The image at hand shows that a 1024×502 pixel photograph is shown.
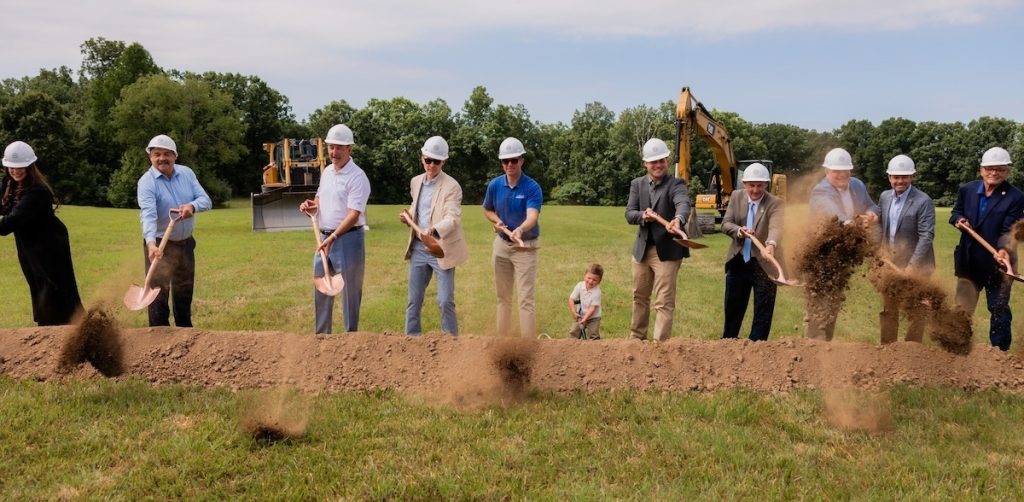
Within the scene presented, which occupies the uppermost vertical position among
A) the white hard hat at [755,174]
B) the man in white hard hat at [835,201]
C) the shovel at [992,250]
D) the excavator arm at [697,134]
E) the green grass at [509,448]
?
the excavator arm at [697,134]

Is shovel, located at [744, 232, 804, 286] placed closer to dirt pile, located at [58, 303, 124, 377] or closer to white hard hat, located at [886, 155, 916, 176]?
white hard hat, located at [886, 155, 916, 176]

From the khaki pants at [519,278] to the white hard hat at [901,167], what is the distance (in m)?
3.02

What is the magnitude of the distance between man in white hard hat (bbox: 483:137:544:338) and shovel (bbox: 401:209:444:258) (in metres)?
0.50

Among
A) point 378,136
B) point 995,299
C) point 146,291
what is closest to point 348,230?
point 146,291

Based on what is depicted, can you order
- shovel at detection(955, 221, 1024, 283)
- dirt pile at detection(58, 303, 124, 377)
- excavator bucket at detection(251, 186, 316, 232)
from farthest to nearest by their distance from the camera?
excavator bucket at detection(251, 186, 316, 232)
shovel at detection(955, 221, 1024, 283)
dirt pile at detection(58, 303, 124, 377)

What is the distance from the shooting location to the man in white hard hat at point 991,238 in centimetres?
559

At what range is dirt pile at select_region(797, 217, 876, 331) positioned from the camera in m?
5.30

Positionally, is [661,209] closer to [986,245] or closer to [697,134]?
[986,245]

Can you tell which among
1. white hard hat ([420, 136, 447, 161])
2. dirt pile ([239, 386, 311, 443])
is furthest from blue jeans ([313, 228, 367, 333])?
dirt pile ([239, 386, 311, 443])

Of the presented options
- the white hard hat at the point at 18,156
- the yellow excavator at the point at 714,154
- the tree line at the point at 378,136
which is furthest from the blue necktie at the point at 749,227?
the tree line at the point at 378,136

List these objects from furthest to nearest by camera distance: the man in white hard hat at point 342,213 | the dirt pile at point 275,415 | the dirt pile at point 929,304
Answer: the man in white hard hat at point 342,213 → the dirt pile at point 929,304 → the dirt pile at point 275,415

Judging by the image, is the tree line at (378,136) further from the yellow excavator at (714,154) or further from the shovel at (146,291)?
the shovel at (146,291)

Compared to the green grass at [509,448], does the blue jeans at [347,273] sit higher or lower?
higher

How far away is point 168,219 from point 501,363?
303 cm
